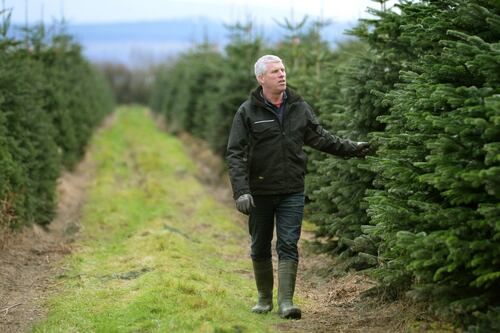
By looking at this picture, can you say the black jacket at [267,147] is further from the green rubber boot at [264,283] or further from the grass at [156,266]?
the grass at [156,266]

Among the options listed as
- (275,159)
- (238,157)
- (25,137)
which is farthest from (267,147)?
(25,137)

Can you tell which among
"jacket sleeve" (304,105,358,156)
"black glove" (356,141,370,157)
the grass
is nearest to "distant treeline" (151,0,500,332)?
"black glove" (356,141,370,157)

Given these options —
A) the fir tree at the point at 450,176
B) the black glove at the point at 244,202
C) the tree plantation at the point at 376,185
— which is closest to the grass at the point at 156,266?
the tree plantation at the point at 376,185

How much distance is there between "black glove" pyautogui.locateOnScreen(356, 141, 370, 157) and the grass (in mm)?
1975

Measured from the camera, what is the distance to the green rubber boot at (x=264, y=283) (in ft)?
25.5

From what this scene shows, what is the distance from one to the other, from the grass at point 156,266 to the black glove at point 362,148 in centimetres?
197

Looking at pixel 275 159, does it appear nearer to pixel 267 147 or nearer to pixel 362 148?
pixel 267 147

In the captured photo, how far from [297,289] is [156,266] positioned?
192 centimetres

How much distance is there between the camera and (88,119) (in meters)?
28.2

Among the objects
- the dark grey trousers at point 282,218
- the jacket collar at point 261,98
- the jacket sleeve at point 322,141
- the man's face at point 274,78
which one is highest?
the man's face at point 274,78

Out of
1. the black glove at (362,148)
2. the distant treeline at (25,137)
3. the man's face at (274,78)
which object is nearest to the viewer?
the man's face at (274,78)

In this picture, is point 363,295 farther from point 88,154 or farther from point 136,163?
point 88,154

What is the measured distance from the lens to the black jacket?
741 cm

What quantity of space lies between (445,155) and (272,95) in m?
2.10
